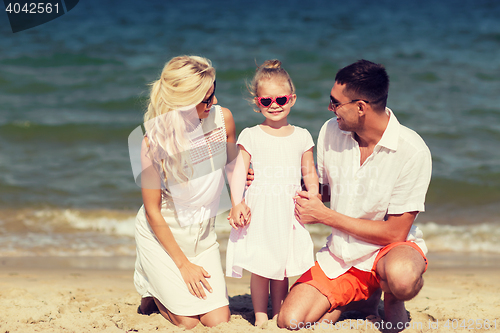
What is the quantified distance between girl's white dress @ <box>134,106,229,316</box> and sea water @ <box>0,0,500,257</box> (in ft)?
5.70

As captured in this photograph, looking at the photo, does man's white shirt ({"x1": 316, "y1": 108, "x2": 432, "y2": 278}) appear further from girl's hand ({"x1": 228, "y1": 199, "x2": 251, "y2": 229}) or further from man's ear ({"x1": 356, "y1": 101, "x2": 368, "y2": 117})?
girl's hand ({"x1": 228, "y1": 199, "x2": 251, "y2": 229})

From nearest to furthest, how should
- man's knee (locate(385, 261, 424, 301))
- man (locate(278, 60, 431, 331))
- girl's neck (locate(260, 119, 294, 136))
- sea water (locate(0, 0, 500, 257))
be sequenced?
1. man's knee (locate(385, 261, 424, 301))
2. man (locate(278, 60, 431, 331))
3. girl's neck (locate(260, 119, 294, 136))
4. sea water (locate(0, 0, 500, 257))

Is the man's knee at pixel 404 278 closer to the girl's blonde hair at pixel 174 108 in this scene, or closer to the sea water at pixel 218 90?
the girl's blonde hair at pixel 174 108

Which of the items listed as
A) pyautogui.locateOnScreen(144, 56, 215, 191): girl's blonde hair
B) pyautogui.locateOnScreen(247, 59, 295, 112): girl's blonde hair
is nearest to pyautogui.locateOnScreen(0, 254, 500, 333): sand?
pyautogui.locateOnScreen(144, 56, 215, 191): girl's blonde hair

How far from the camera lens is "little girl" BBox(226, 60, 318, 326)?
2.81 m

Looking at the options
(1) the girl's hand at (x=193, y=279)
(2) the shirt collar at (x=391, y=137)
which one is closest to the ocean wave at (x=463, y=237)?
(2) the shirt collar at (x=391, y=137)

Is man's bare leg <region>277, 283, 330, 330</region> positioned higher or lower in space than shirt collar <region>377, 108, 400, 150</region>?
lower

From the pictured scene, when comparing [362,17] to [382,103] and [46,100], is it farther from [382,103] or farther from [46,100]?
[382,103]

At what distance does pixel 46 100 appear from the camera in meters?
8.83

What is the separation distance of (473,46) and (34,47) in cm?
1083

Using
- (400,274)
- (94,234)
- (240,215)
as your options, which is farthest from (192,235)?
(94,234)

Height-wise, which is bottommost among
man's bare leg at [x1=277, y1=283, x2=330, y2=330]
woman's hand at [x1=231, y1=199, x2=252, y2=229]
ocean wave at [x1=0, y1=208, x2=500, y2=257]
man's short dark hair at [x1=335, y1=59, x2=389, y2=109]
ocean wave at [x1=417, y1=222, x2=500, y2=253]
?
ocean wave at [x1=417, y1=222, x2=500, y2=253]

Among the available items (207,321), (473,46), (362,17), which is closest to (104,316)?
(207,321)

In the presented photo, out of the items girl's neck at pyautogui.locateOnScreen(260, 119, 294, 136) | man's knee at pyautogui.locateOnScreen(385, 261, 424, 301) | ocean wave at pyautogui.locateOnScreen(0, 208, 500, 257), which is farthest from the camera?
ocean wave at pyautogui.locateOnScreen(0, 208, 500, 257)
